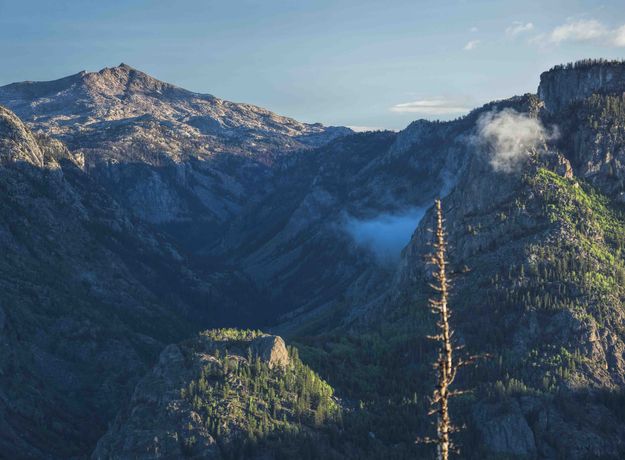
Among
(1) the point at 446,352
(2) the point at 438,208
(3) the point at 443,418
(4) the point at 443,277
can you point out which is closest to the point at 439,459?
(3) the point at 443,418

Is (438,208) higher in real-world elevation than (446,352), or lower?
higher

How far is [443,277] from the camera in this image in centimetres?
6769

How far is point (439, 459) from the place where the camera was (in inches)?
2734

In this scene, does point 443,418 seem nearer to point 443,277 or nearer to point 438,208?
point 443,277

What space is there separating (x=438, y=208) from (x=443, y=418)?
53.4 ft

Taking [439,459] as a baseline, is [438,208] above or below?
above

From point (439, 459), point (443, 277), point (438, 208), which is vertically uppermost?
point (438, 208)

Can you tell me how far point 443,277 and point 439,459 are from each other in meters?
14.5

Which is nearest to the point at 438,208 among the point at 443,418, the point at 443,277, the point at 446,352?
the point at 443,277

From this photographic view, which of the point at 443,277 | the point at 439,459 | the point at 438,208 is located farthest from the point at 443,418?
the point at 438,208

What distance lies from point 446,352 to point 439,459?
857 centimetres

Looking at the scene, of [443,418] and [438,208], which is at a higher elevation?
[438,208]

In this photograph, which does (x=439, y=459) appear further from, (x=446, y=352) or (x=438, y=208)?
(x=438, y=208)

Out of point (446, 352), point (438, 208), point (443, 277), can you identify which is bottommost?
point (446, 352)
